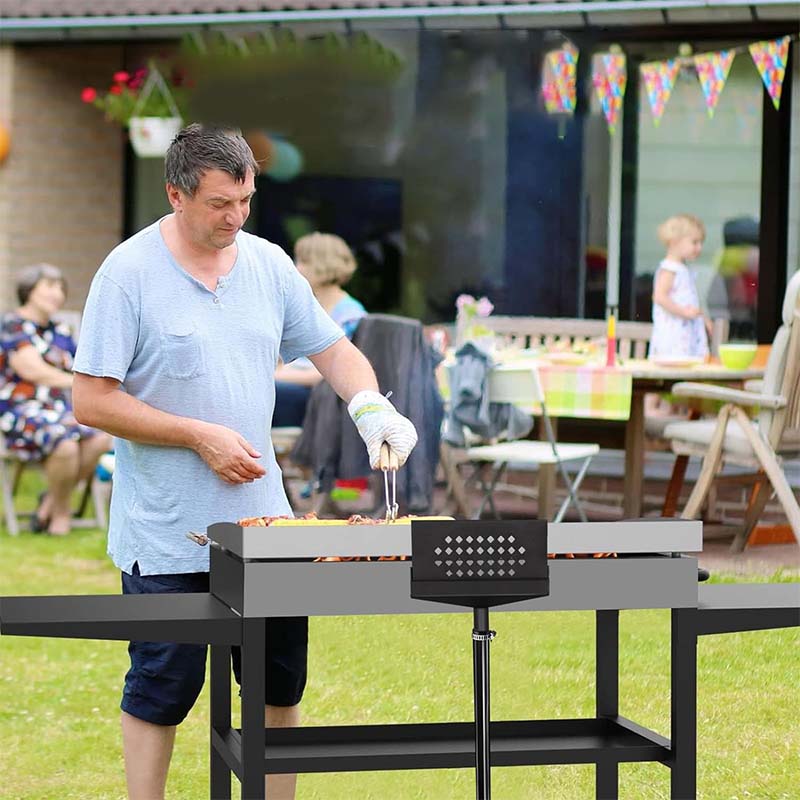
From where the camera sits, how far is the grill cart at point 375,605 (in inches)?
110

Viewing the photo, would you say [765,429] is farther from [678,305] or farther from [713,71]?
[713,71]

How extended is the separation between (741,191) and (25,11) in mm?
4630

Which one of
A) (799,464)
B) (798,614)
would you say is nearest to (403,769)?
(798,614)

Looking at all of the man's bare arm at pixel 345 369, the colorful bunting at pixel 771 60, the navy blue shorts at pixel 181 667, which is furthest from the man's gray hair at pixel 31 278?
the navy blue shorts at pixel 181 667

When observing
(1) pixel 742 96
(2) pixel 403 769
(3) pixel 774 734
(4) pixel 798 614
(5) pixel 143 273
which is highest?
(1) pixel 742 96

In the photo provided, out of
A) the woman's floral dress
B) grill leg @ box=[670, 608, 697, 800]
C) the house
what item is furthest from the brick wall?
grill leg @ box=[670, 608, 697, 800]

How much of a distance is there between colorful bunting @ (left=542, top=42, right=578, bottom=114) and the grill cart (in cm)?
749

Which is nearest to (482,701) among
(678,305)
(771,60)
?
(678,305)

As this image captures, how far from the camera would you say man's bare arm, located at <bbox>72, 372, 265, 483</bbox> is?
3.27 m

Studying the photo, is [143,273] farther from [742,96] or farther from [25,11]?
[25,11]

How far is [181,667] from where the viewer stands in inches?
129

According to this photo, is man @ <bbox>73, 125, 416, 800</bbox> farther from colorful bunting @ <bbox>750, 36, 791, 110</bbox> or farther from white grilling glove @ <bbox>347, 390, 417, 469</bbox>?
colorful bunting @ <bbox>750, 36, 791, 110</bbox>

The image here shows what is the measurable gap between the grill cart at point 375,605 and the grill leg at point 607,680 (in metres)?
0.22

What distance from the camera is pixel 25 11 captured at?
10664 mm
